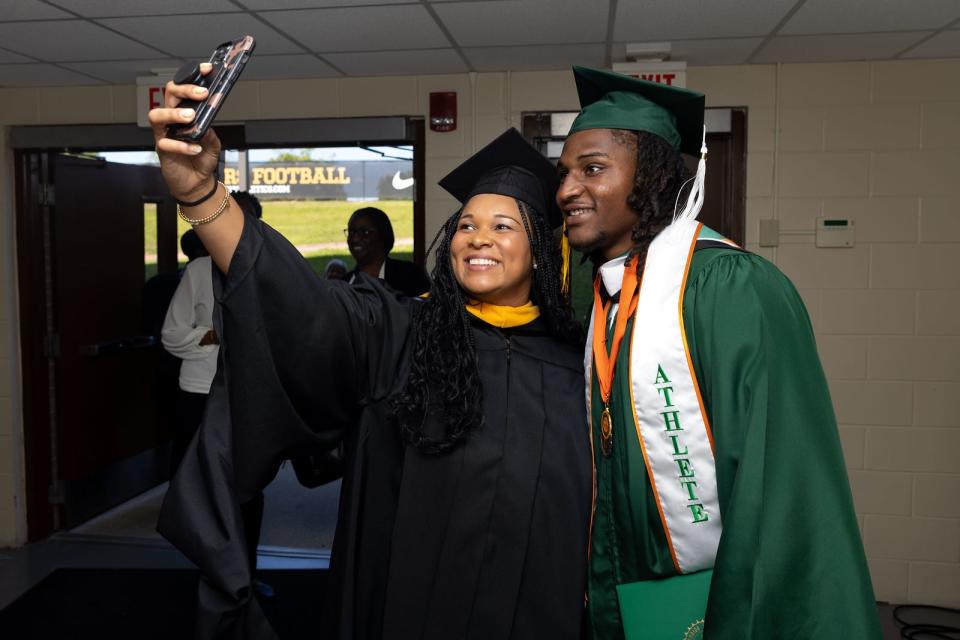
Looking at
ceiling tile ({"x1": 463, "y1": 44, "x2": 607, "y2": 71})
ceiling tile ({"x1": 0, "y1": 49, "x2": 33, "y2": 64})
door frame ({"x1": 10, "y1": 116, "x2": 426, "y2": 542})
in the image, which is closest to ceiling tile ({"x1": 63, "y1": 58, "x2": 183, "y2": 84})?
ceiling tile ({"x1": 0, "y1": 49, "x2": 33, "y2": 64})

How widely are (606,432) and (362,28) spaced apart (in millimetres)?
2196

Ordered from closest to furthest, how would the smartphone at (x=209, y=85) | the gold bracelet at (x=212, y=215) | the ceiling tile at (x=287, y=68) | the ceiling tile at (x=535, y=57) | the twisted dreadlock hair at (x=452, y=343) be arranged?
the smartphone at (x=209, y=85) < the gold bracelet at (x=212, y=215) < the twisted dreadlock hair at (x=452, y=343) < the ceiling tile at (x=535, y=57) < the ceiling tile at (x=287, y=68)

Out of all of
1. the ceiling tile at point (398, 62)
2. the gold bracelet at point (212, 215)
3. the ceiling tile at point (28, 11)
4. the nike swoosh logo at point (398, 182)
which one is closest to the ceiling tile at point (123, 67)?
the ceiling tile at point (28, 11)

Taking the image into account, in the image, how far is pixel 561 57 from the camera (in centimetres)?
342

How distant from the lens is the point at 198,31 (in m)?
3.02

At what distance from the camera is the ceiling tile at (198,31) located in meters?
2.87

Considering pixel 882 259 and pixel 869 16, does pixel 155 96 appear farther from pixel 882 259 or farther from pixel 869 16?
pixel 882 259

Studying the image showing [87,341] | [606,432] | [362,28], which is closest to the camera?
[606,432]

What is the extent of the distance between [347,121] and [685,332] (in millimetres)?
2882

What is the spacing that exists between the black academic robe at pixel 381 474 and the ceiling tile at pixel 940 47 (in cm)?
255

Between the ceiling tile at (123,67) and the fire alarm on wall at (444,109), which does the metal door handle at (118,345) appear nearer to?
the ceiling tile at (123,67)

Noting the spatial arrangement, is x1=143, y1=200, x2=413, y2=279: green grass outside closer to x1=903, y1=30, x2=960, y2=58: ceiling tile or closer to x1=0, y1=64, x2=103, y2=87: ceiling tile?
x1=0, y1=64, x2=103, y2=87: ceiling tile

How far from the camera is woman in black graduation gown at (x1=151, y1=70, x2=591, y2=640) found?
130 centimetres

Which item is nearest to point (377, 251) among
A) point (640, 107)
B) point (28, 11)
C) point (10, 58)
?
point (28, 11)
